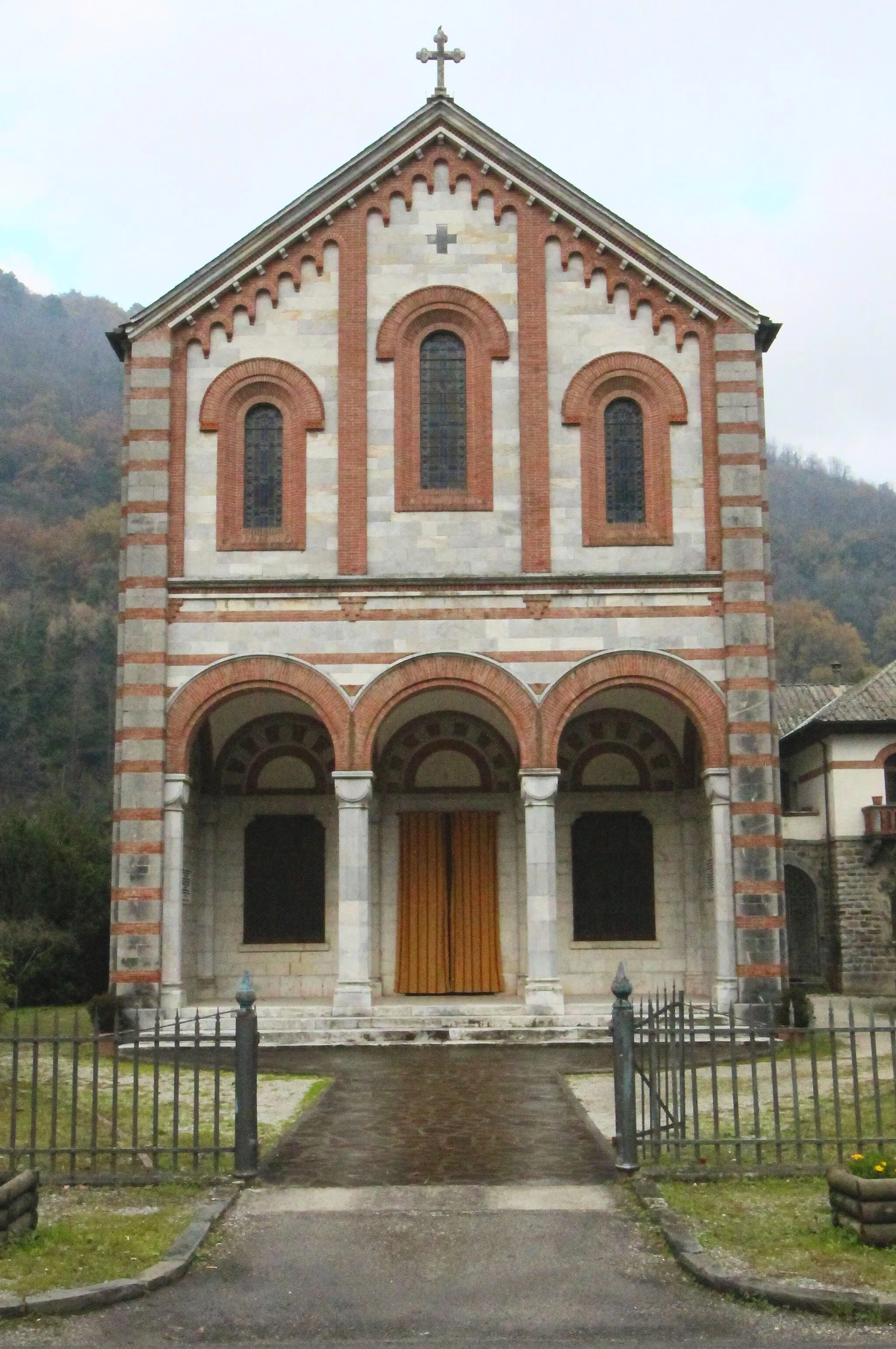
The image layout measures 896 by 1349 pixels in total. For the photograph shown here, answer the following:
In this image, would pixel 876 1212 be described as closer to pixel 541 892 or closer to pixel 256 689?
pixel 541 892

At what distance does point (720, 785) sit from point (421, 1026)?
5.74m

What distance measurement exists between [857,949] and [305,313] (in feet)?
62.6

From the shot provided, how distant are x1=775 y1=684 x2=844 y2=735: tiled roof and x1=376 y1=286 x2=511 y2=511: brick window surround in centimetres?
1875

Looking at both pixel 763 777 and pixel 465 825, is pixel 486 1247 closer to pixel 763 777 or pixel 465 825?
pixel 763 777

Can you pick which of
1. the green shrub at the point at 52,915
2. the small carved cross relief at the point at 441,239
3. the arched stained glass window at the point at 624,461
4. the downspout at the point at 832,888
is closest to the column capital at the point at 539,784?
the arched stained glass window at the point at 624,461

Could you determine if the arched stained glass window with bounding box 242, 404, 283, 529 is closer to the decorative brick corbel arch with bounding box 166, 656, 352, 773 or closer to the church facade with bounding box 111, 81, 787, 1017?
the church facade with bounding box 111, 81, 787, 1017

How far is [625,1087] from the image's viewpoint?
429 inches

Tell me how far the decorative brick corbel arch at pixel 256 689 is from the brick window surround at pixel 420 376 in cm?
311

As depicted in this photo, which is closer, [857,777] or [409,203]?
[409,203]

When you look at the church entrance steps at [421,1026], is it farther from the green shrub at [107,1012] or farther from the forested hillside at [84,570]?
the forested hillside at [84,570]

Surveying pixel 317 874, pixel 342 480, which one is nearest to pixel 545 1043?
pixel 317 874

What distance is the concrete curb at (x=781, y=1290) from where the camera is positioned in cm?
761

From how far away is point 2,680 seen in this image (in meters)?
62.4

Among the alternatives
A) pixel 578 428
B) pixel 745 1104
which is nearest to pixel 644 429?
pixel 578 428
